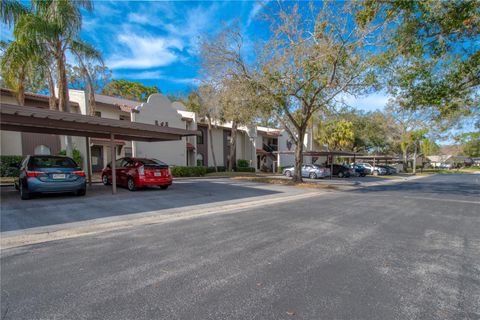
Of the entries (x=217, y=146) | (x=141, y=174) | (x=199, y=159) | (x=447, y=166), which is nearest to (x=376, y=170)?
A: (x=217, y=146)

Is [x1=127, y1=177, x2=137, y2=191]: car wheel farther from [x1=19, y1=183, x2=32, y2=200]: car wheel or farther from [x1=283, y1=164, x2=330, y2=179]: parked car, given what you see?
[x1=283, y1=164, x2=330, y2=179]: parked car

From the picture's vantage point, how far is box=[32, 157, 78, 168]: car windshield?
27.3ft

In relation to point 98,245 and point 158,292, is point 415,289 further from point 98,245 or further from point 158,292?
point 98,245

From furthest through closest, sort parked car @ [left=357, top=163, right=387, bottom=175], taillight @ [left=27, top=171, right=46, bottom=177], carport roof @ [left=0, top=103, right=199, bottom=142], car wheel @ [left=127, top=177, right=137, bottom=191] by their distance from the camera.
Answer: parked car @ [left=357, top=163, right=387, bottom=175] < car wheel @ [left=127, top=177, right=137, bottom=191] < taillight @ [left=27, top=171, right=46, bottom=177] < carport roof @ [left=0, top=103, right=199, bottom=142]

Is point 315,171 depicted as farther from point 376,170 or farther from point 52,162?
point 52,162

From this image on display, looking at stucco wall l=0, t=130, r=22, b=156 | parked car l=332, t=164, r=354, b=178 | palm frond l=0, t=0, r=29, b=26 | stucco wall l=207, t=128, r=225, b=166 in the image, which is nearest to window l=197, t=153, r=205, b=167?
stucco wall l=207, t=128, r=225, b=166

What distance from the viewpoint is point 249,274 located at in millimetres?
3529

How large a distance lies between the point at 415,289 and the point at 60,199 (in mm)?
10160

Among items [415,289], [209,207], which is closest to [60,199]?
[209,207]

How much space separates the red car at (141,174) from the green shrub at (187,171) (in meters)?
8.44

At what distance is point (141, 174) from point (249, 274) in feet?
28.9

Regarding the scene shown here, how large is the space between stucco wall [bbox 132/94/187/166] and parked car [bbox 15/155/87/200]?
11.8 meters

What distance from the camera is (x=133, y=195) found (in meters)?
10.1

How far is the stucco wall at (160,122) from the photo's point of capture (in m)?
20.9
